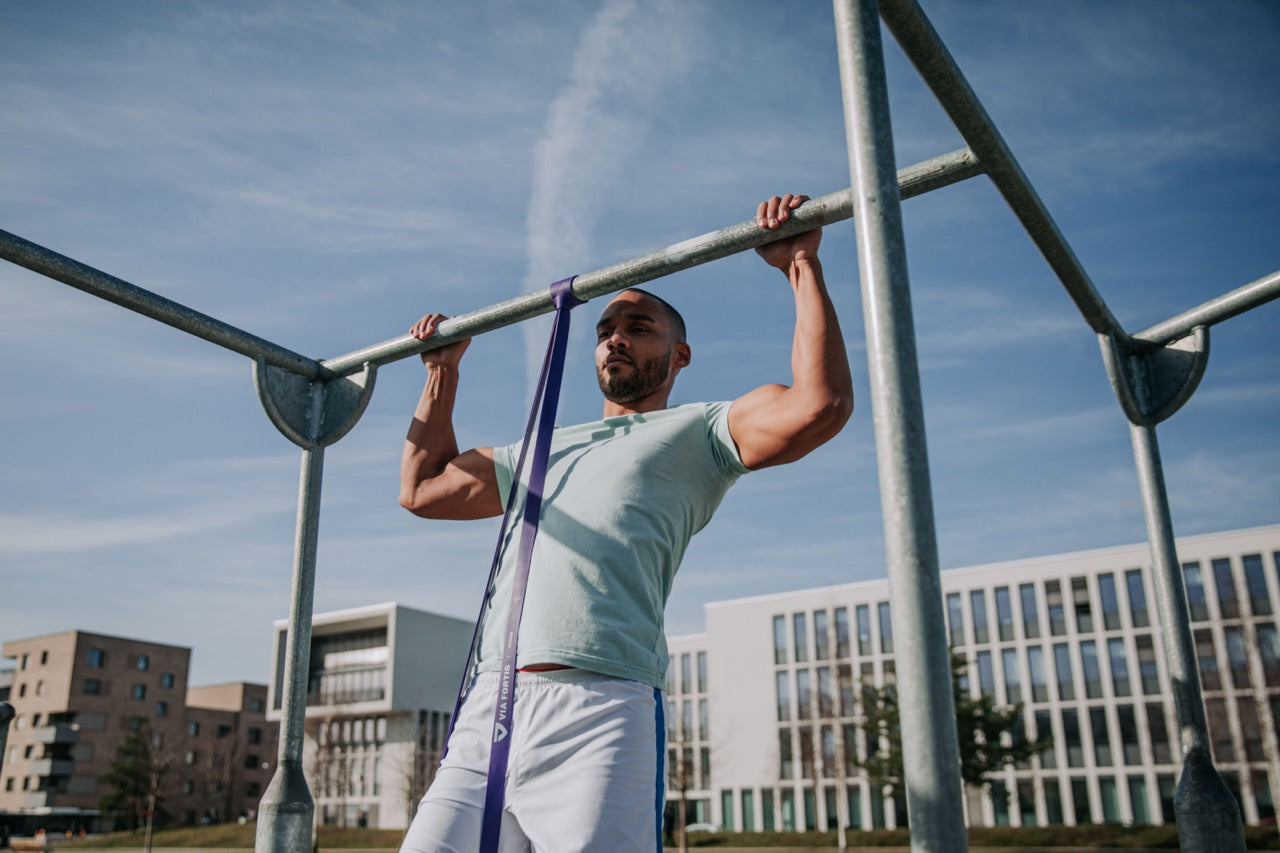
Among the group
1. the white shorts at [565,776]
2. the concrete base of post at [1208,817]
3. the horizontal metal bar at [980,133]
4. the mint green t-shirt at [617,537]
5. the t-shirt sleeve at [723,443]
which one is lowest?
the concrete base of post at [1208,817]

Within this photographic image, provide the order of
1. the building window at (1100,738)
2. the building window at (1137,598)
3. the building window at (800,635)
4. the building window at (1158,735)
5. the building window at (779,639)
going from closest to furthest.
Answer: the building window at (1158,735)
the building window at (1100,738)
the building window at (1137,598)
the building window at (800,635)
the building window at (779,639)

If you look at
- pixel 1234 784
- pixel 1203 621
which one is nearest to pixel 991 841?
pixel 1234 784

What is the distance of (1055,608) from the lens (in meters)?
47.3

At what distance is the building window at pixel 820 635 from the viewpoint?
174 ft

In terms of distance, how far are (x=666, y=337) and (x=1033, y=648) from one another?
4959 cm

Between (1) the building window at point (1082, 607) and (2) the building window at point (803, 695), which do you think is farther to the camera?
(2) the building window at point (803, 695)

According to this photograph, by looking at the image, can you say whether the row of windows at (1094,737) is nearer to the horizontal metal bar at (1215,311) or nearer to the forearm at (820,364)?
the horizontal metal bar at (1215,311)

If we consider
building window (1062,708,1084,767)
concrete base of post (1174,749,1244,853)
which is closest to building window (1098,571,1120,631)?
building window (1062,708,1084,767)

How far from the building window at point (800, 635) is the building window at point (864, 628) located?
3.21m

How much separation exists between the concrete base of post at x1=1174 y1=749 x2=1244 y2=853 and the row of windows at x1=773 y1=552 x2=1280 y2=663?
4329 cm

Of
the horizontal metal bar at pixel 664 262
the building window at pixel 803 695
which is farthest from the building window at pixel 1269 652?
the horizontal metal bar at pixel 664 262

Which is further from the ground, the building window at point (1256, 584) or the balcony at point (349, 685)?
the building window at point (1256, 584)

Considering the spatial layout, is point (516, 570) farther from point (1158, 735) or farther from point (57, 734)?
point (57, 734)

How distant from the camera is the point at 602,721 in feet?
7.18
